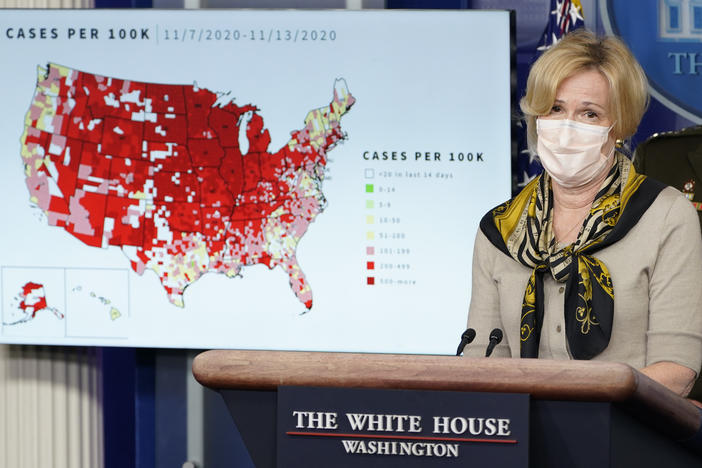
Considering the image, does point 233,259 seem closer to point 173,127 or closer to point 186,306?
point 186,306

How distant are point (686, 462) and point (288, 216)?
214cm

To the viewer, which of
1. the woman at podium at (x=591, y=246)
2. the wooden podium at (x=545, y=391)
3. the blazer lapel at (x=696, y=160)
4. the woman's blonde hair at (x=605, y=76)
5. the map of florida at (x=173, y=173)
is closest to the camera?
the wooden podium at (x=545, y=391)

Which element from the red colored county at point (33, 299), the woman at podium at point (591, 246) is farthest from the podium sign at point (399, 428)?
the red colored county at point (33, 299)

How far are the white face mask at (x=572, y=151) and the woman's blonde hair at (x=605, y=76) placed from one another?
0.13 feet

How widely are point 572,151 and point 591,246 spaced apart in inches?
7.7

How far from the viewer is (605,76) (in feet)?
5.18

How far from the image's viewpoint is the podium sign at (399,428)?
91 centimetres

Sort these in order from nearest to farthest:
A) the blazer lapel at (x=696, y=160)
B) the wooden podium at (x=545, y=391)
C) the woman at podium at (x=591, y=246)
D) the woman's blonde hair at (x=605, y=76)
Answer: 1. the wooden podium at (x=545, y=391)
2. the woman at podium at (x=591, y=246)
3. the woman's blonde hair at (x=605, y=76)
4. the blazer lapel at (x=696, y=160)

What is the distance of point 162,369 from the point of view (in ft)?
10.6

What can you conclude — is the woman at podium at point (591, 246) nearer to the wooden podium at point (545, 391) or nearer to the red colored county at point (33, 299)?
the wooden podium at point (545, 391)

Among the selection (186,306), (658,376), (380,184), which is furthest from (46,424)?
(658,376)

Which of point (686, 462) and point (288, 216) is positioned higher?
point (288, 216)

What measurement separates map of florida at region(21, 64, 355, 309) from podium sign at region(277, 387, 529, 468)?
2.02 metres

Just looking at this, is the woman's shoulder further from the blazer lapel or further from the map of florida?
the map of florida
